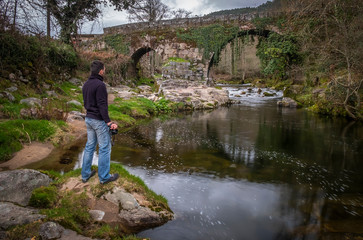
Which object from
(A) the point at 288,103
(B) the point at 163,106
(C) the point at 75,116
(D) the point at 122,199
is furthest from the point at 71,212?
(A) the point at 288,103

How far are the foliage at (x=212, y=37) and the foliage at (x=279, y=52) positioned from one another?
3.23 m

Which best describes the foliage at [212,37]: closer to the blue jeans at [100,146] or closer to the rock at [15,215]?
the blue jeans at [100,146]

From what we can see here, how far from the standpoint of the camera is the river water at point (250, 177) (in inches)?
163

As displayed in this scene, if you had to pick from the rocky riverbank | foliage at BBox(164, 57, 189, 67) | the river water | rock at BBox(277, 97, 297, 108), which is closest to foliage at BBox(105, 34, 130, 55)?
foliage at BBox(164, 57, 189, 67)

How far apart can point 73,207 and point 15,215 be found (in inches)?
28.5

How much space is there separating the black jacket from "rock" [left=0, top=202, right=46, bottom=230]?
1.61 m

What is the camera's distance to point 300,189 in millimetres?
5543

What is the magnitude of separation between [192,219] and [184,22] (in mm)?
23309

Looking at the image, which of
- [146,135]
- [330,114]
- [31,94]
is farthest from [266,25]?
[31,94]

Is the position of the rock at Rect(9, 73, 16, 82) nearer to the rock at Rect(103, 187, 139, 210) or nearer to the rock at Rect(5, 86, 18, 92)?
the rock at Rect(5, 86, 18, 92)

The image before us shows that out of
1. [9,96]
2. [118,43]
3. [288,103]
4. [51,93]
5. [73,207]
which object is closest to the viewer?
[73,207]

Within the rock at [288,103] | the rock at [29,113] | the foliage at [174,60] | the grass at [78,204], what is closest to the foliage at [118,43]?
the foliage at [174,60]

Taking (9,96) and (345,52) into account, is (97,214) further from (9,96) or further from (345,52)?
(345,52)

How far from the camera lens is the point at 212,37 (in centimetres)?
2378
